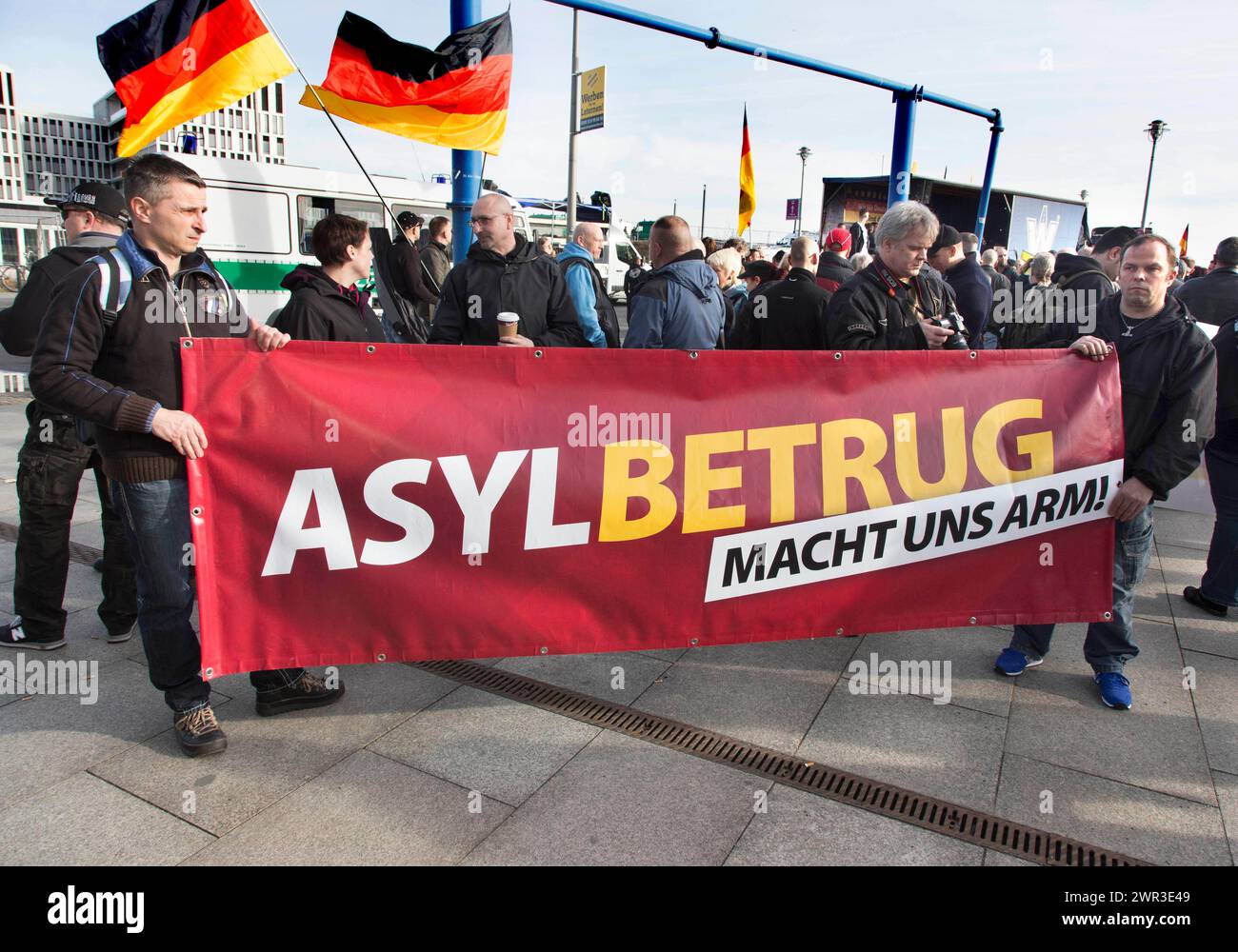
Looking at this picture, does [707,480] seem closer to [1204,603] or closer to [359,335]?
[359,335]

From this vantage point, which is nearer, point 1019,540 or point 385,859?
point 385,859

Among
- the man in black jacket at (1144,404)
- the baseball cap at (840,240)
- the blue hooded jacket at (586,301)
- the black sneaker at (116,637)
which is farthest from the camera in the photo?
the baseball cap at (840,240)

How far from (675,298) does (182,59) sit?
10.1 ft

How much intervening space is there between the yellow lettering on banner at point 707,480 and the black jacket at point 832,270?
3.42m

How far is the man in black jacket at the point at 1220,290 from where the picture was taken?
6.17m

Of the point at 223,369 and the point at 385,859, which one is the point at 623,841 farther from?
the point at 223,369

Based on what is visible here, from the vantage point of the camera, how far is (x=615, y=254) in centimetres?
2473

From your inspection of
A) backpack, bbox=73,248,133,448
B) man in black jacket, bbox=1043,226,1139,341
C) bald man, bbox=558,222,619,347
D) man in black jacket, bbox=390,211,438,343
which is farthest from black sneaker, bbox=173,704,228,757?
man in black jacket, bbox=390,211,438,343

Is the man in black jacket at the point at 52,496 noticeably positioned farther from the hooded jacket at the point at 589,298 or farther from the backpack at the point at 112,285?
the hooded jacket at the point at 589,298

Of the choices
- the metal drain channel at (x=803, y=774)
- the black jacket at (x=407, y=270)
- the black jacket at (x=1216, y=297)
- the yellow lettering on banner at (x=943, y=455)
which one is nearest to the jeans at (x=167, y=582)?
the metal drain channel at (x=803, y=774)

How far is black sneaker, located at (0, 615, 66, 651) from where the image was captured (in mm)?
4062

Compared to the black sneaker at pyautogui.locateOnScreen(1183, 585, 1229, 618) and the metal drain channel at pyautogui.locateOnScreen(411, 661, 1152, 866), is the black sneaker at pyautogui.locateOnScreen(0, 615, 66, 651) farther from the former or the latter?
the black sneaker at pyautogui.locateOnScreen(1183, 585, 1229, 618)
